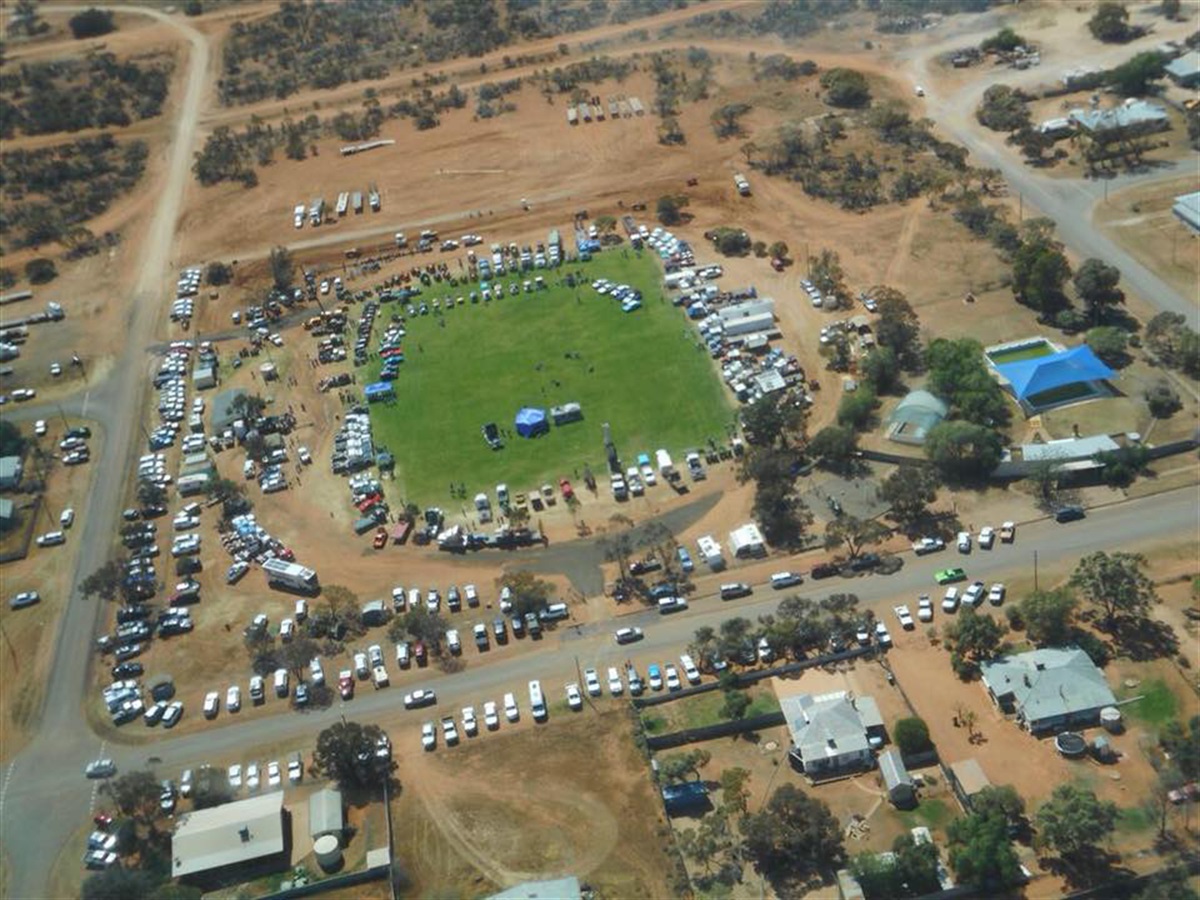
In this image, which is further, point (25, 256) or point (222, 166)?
point (222, 166)

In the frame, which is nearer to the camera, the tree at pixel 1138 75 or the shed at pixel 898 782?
the shed at pixel 898 782

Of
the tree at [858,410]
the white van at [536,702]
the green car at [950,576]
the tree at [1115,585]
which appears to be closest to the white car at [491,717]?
the white van at [536,702]

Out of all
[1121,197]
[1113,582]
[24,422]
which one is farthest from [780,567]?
[24,422]

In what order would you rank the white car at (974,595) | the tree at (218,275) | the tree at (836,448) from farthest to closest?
1. the tree at (218,275)
2. the tree at (836,448)
3. the white car at (974,595)

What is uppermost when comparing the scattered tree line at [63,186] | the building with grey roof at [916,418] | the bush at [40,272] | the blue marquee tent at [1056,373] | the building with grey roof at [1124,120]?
the scattered tree line at [63,186]

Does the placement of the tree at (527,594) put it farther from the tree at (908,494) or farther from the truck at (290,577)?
the tree at (908,494)

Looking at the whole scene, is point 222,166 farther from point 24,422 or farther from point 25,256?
point 24,422

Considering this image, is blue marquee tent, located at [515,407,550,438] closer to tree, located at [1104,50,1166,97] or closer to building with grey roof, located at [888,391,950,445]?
building with grey roof, located at [888,391,950,445]

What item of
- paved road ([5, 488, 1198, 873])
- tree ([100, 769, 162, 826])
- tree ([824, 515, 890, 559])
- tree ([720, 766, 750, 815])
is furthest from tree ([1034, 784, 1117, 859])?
tree ([100, 769, 162, 826])

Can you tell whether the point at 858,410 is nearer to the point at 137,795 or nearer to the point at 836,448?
the point at 836,448
